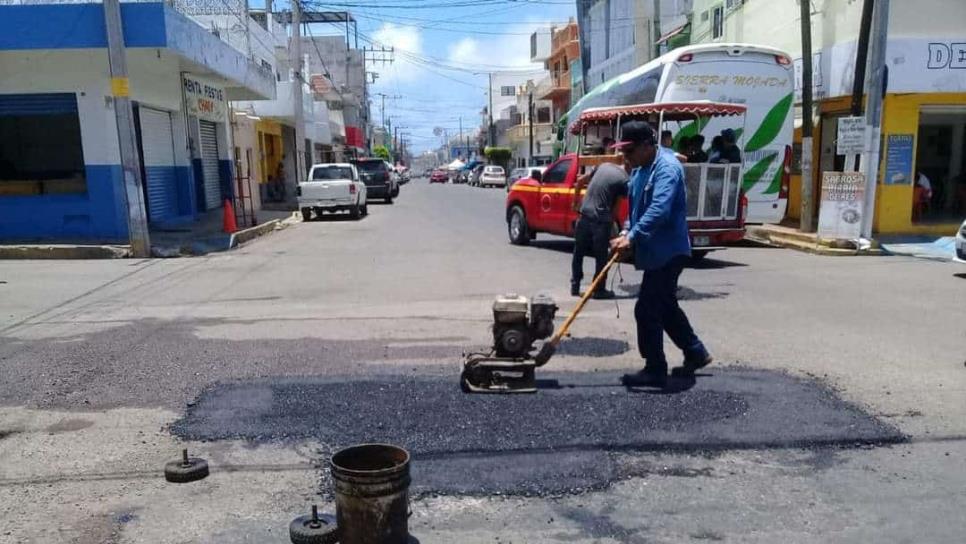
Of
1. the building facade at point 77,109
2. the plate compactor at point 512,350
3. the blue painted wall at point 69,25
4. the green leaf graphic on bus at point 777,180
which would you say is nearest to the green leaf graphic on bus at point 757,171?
the green leaf graphic on bus at point 777,180

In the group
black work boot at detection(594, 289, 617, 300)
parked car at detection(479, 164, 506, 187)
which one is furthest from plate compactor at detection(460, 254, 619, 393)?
parked car at detection(479, 164, 506, 187)

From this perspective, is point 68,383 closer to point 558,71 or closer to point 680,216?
point 680,216

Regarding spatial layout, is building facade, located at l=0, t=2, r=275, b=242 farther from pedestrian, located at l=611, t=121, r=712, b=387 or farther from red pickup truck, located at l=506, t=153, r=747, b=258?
pedestrian, located at l=611, t=121, r=712, b=387

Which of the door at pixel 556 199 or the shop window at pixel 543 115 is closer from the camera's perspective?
the door at pixel 556 199

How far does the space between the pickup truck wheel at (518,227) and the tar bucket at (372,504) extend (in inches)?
435

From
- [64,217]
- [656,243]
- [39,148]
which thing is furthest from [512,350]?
[39,148]

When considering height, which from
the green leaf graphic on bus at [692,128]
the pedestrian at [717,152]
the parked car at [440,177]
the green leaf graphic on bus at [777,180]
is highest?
the green leaf graphic on bus at [692,128]

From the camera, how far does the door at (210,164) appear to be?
68.6ft

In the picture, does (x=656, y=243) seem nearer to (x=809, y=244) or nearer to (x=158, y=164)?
(x=809, y=244)

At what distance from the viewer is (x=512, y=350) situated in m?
5.23

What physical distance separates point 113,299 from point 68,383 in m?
4.02

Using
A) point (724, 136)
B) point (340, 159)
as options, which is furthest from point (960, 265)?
point (340, 159)

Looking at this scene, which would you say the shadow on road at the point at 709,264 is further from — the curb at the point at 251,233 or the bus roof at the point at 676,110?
the curb at the point at 251,233

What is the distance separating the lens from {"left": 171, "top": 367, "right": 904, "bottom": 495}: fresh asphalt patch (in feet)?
13.5
